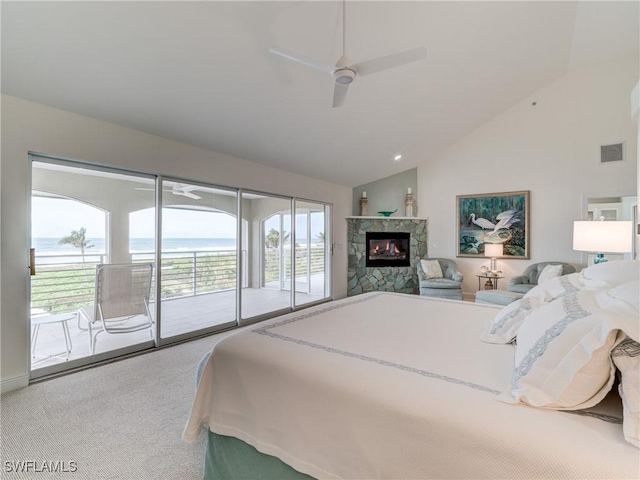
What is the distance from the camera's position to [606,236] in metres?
3.17

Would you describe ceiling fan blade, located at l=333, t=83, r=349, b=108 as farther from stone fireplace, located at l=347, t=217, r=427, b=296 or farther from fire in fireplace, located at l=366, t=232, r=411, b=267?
fire in fireplace, located at l=366, t=232, r=411, b=267

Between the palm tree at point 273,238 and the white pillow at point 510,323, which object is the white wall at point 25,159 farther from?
the white pillow at point 510,323

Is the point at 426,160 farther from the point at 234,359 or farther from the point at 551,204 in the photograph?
the point at 234,359

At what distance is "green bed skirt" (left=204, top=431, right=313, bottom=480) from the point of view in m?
1.28

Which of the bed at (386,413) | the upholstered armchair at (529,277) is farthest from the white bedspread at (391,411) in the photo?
the upholstered armchair at (529,277)

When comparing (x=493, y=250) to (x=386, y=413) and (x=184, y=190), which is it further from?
(x=386, y=413)

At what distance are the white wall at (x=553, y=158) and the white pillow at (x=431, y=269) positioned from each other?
1.60 feet

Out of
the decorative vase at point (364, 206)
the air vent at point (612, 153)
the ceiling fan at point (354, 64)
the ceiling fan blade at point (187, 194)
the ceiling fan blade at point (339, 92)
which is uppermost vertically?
the air vent at point (612, 153)

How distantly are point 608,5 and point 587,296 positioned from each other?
14.5ft

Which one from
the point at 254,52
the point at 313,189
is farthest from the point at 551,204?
the point at 254,52

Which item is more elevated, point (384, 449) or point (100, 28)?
point (100, 28)

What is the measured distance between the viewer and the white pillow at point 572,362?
93 cm

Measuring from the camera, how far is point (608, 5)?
364 centimetres

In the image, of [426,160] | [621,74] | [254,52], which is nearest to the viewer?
[254,52]
